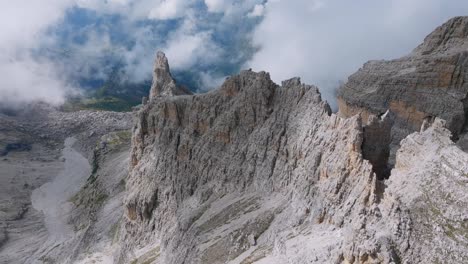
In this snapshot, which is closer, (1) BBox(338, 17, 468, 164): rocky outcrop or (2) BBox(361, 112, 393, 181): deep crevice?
(2) BBox(361, 112, 393, 181): deep crevice

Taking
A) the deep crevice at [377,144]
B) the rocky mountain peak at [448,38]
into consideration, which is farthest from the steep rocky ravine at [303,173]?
the rocky mountain peak at [448,38]

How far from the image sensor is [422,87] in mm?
106812

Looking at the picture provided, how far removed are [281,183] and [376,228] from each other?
36.5 meters

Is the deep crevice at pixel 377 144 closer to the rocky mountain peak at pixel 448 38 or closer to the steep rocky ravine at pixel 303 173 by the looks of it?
the steep rocky ravine at pixel 303 173

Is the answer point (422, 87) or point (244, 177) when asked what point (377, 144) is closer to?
point (244, 177)

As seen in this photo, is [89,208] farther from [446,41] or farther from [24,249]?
[446,41]

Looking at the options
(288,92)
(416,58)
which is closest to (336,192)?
(288,92)

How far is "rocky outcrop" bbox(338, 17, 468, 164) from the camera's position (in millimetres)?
103625

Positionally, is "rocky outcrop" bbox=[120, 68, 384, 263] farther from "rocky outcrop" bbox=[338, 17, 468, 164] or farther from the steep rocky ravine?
"rocky outcrop" bbox=[338, 17, 468, 164]

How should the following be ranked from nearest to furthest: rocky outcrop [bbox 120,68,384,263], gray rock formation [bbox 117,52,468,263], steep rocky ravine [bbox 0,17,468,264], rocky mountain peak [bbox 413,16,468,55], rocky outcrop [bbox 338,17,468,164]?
gray rock formation [bbox 117,52,468,263] < steep rocky ravine [bbox 0,17,468,264] < rocky outcrop [bbox 120,68,384,263] < rocky outcrop [bbox 338,17,468,164] < rocky mountain peak [bbox 413,16,468,55]

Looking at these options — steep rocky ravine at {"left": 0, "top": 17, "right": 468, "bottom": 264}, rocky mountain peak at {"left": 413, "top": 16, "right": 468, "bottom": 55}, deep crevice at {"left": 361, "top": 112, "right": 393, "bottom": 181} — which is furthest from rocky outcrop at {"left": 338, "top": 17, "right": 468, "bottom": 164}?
deep crevice at {"left": 361, "top": 112, "right": 393, "bottom": 181}

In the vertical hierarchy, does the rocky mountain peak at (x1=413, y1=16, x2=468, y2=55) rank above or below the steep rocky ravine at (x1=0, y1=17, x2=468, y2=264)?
above

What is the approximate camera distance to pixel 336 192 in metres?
65.2

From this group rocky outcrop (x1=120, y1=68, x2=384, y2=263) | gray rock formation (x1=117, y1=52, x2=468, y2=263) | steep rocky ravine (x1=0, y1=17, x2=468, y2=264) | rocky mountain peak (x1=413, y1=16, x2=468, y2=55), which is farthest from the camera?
rocky mountain peak (x1=413, y1=16, x2=468, y2=55)
